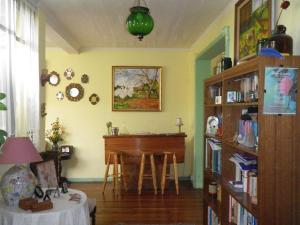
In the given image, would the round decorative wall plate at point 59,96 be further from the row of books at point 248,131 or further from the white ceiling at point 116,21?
the row of books at point 248,131

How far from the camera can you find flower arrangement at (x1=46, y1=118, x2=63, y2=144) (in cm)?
558

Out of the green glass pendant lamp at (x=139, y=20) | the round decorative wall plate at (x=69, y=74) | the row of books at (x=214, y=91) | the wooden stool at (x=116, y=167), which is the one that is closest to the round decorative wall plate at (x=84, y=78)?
the round decorative wall plate at (x=69, y=74)

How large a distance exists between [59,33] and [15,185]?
2756 mm

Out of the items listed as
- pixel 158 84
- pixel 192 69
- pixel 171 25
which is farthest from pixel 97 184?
pixel 171 25

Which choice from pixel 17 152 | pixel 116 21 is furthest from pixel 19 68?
pixel 116 21

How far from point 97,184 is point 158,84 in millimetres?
2291

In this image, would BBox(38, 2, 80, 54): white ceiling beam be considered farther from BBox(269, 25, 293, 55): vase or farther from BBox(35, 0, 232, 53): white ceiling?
BBox(269, 25, 293, 55): vase

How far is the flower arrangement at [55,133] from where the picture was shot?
18.3 feet

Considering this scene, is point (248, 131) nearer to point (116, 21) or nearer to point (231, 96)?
point (231, 96)

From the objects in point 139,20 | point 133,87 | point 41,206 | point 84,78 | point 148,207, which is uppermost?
point 139,20

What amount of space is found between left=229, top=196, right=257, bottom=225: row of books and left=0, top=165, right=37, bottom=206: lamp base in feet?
5.50

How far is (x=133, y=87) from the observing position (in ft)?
19.8

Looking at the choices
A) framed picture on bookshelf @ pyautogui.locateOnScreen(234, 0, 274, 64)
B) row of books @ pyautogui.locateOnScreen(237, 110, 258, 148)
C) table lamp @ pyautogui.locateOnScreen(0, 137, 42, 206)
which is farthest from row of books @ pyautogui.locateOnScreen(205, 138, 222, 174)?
table lamp @ pyautogui.locateOnScreen(0, 137, 42, 206)

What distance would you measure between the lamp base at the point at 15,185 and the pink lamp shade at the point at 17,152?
165 mm
